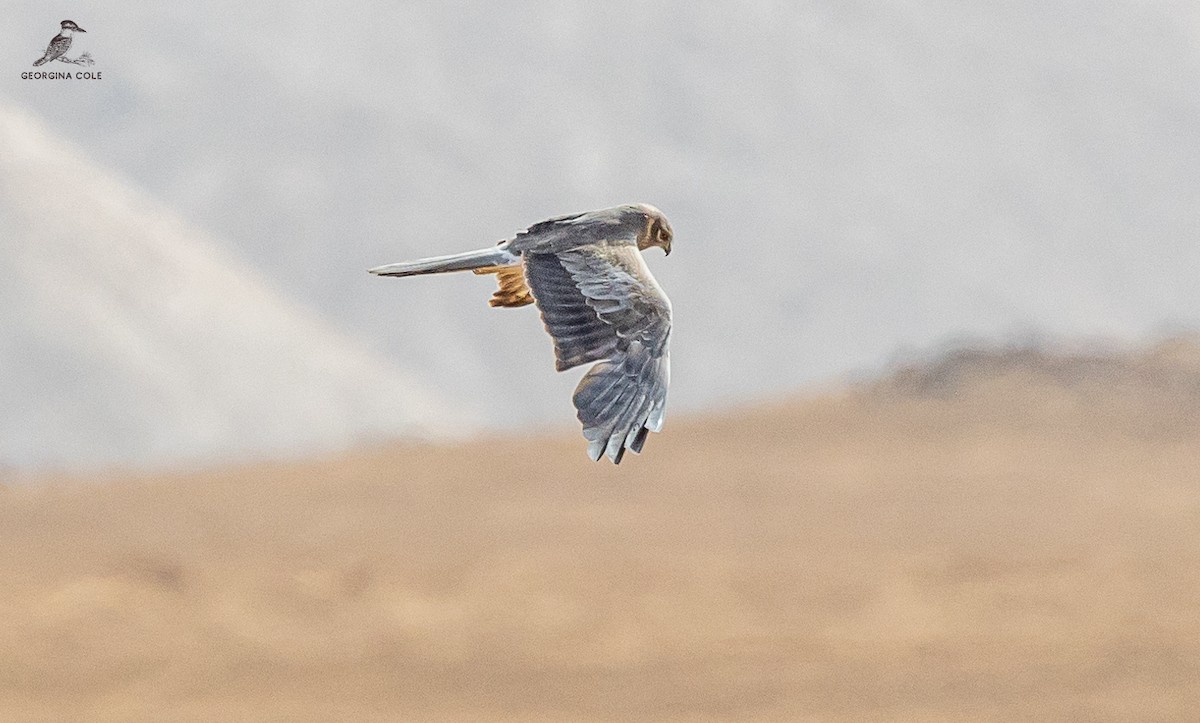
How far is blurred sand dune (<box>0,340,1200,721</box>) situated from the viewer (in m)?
17.3

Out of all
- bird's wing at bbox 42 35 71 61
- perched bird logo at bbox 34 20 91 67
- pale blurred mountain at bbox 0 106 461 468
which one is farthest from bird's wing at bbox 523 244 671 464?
pale blurred mountain at bbox 0 106 461 468

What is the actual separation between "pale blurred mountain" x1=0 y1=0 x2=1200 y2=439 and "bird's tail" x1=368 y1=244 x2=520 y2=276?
38.8m

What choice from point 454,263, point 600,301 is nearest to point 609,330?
point 600,301

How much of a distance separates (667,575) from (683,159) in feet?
102

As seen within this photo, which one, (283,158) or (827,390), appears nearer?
(827,390)

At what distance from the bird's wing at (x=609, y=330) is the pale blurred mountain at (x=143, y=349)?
32.1 meters

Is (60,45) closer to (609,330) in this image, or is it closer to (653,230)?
(653,230)

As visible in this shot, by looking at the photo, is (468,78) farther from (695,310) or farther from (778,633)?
(778,633)

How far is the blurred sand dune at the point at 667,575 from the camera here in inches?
681

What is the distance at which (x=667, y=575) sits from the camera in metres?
20.1

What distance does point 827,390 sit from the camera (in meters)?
29.8

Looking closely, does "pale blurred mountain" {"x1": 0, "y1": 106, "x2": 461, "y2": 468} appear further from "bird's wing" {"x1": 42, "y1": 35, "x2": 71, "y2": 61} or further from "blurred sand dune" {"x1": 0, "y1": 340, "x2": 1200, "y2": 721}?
"blurred sand dune" {"x1": 0, "y1": 340, "x2": 1200, "y2": 721}

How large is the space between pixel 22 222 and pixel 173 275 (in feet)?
12.1

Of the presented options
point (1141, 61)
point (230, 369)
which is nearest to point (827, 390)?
point (230, 369)
